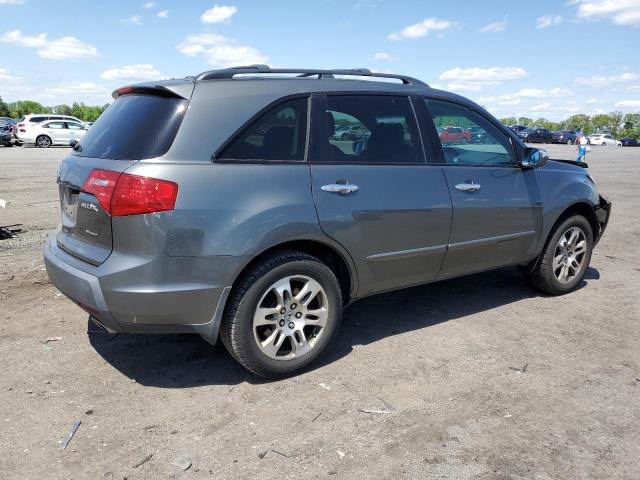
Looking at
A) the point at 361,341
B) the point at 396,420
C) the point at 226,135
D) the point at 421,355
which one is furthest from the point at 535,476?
the point at 226,135

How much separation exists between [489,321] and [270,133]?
8.12 feet

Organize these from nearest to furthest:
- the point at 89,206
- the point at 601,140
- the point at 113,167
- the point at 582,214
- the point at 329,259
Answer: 1. the point at 113,167
2. the point at 89,206
3. the point at 329,259
4. the point at 582,214
5. the point at 601,140

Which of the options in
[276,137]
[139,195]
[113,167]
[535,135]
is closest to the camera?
[139,195]

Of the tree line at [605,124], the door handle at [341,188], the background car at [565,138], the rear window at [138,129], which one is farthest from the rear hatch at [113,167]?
the tree line at [605,124]

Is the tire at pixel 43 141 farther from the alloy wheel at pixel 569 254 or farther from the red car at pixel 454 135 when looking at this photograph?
the alloy wheel at pixel 569 254

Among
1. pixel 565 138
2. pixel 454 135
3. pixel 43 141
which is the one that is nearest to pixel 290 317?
pixel 454 135

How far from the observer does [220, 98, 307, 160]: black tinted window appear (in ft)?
10.9

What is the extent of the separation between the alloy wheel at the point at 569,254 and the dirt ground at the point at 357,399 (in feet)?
1.07

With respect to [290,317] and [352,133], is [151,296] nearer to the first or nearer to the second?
[290,317]

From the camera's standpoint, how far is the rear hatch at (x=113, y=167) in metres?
3.06

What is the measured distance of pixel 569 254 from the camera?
17.4 ft

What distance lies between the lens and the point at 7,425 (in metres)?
2.99

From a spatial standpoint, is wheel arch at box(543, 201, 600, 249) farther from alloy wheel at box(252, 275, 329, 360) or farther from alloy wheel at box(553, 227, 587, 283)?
alloy wheel at box(252, 275, 329, 360)

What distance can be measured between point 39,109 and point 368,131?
107 m
